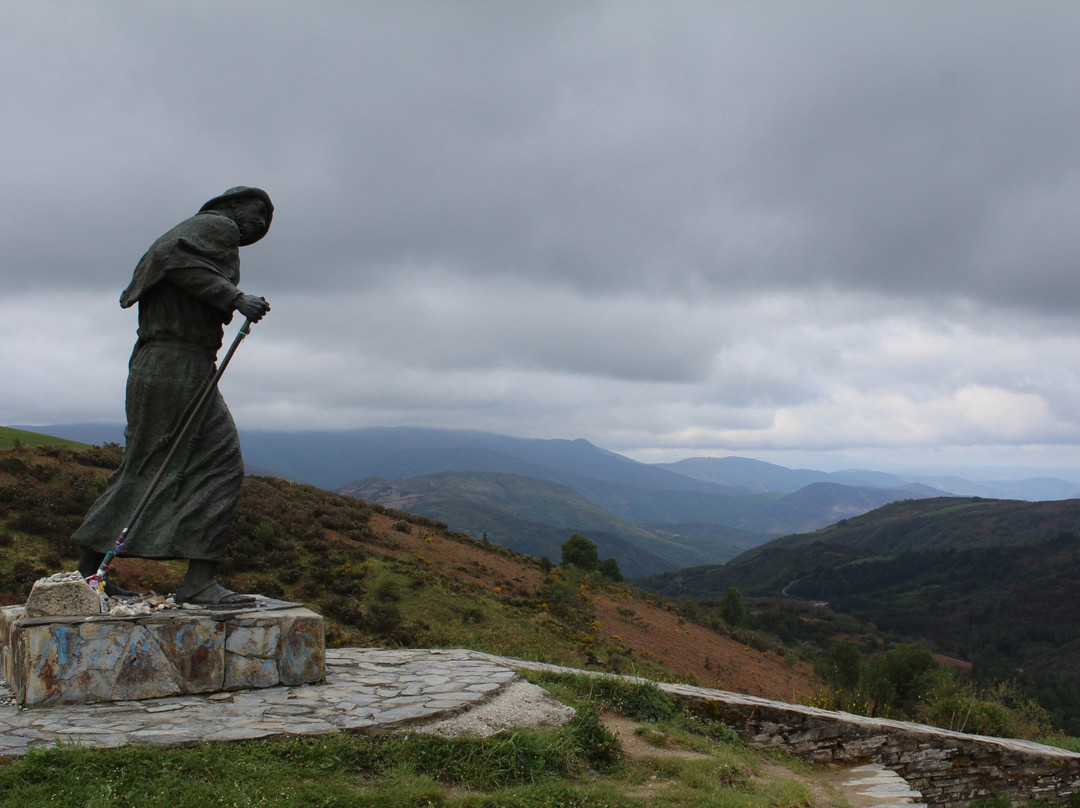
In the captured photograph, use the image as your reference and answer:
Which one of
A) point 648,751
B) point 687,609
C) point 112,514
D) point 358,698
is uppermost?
point 112,514

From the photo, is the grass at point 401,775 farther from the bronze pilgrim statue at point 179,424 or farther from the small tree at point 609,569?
the small tree at point 609,569

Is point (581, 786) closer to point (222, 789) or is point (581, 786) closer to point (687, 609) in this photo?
point (222, 789)

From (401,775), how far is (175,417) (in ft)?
11.9

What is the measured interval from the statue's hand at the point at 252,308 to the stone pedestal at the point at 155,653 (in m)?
2.47

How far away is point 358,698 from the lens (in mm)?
5797

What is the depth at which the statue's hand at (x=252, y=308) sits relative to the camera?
19.9ft

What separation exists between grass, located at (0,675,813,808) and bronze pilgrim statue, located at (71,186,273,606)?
2087mm

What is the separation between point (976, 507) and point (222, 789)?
611 feet

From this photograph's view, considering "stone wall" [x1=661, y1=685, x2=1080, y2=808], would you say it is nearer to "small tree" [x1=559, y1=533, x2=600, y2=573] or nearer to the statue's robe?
the statue's robe

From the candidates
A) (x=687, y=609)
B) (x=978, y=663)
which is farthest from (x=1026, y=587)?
(x=687, y=609)

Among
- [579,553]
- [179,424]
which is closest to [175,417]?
[179,424]

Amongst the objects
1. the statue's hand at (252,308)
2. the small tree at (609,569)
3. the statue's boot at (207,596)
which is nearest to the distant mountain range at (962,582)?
the small tree at (609,569)

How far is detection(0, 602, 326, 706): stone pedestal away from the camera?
5129 millimetres

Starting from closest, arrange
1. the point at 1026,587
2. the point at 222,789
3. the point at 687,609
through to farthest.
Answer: the point at 222,789 → the point at 687,609 → the point at 1026,587
